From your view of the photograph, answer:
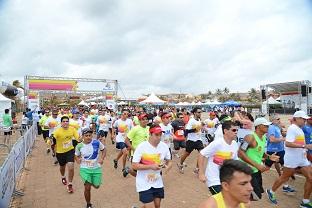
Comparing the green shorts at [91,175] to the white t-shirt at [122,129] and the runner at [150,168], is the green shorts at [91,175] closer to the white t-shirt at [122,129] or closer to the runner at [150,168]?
the runner at [150,168]

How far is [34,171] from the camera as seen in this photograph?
10.4 m

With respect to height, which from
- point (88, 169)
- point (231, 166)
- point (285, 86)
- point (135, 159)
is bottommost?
point (88, 169)

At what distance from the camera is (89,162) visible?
256 inches

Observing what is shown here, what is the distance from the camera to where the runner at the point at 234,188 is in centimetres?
249

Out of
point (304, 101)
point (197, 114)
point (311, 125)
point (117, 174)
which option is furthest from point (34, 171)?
point (304, 101)

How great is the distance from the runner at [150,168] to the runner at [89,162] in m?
1.84

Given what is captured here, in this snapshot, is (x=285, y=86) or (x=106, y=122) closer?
(x=106, y=122)

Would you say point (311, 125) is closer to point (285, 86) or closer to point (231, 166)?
point (231, 166)

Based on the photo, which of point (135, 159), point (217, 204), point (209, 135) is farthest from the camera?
point (209, 135)

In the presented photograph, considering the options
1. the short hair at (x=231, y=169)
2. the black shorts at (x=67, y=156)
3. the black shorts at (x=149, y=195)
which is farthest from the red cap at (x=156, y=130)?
the black shorts at (x=67, y=156)

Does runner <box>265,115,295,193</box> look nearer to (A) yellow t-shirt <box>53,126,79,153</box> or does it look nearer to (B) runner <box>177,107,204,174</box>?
(B) runner <box>177,107,204,174</box>

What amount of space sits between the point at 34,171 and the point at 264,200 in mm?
6843

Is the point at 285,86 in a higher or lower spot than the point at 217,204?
higher

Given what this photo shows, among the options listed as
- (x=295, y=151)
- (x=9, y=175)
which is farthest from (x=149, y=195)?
(x=9, y=175)
